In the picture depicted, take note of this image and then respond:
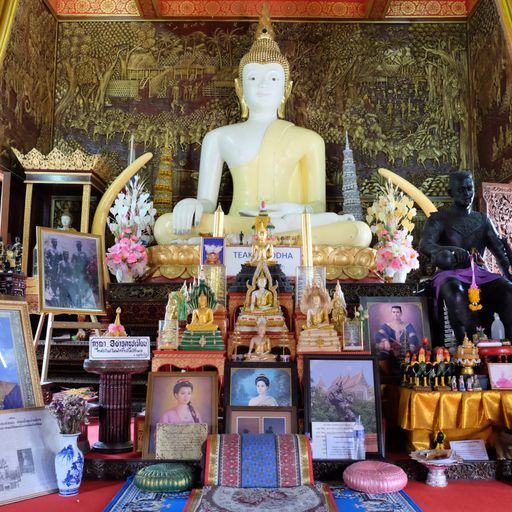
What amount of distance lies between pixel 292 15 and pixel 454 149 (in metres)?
2.71

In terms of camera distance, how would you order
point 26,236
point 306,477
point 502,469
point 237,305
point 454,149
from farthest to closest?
point 454,149
point 26,236
point 237,305
point 502,469
point 306,477

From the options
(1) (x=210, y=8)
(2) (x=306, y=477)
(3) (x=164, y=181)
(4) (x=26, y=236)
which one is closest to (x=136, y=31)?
(1) (x=210, y=8)

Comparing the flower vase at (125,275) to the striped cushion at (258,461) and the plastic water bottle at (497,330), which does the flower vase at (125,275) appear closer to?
the striped cushion at (258,461)

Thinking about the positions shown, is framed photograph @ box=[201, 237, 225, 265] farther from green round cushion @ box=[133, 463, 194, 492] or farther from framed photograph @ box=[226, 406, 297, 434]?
green round cushion @ box=[133, 463, 194, 492]

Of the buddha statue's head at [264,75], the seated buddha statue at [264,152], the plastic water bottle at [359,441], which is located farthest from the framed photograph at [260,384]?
the buddha statue's head at [264,75]

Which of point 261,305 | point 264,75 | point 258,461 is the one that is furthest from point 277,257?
point 264,75

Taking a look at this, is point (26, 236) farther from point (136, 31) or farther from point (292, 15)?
point (292, 15)

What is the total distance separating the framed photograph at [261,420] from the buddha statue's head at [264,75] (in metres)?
4.35

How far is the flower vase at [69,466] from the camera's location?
2857 millimetres

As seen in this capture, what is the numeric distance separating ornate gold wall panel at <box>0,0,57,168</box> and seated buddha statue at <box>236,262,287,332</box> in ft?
11.5

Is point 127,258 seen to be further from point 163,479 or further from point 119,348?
point 163,479

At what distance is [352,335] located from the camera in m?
3.67

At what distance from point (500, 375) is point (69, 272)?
3.37 meters

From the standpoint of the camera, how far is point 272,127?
6.71m
